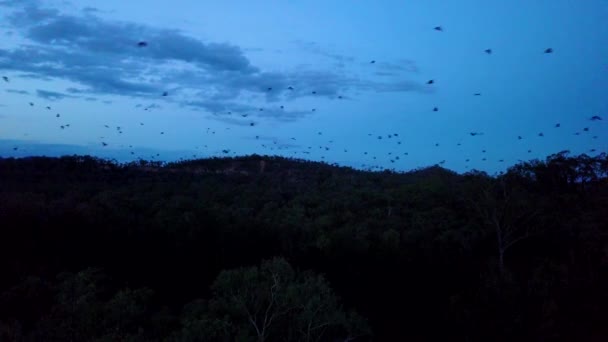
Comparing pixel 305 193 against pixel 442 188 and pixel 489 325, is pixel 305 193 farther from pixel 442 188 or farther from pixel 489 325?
pixel 489 325

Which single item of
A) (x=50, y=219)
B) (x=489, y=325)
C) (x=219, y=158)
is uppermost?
(x=219, y=158)

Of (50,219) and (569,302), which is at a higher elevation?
(50,219)

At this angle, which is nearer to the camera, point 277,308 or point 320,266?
point 277,308

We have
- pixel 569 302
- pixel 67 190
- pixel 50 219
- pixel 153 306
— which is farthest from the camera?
pixel 67 190

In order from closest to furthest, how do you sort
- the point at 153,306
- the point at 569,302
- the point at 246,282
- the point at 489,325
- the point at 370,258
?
the point at 246,282 → the point at 153,306 → the point at 489,325 → the point at 569,302 → the point at 370,258

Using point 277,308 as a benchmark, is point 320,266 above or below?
above

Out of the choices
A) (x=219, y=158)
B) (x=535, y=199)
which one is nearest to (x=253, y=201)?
(x=535, y=199)

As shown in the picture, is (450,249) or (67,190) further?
(67,190)
